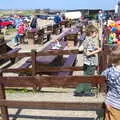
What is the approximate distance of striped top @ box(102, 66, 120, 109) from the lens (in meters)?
4.32

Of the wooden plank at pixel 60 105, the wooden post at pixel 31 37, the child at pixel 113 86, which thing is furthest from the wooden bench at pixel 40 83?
the wooden post at pixel 31 37

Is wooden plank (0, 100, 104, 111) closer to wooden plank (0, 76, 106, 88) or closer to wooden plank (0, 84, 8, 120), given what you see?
wooden plank (0, 84, 8, 120)

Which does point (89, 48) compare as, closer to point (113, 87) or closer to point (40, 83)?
point (40, 83)

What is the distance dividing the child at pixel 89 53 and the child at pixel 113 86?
2652 millimetres

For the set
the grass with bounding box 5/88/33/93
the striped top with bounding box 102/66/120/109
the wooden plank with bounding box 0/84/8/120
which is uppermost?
the striped top with bounding box 102/66/120/109

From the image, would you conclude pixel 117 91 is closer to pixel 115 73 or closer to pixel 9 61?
pixel 115 73

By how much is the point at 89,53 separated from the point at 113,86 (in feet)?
9.80

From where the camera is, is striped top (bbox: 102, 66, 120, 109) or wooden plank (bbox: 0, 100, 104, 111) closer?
striped top (bbox: 102, 66, 120, 109)

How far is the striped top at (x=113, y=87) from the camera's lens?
170 inches

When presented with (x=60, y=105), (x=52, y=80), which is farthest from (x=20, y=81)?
(x=60, y=105)

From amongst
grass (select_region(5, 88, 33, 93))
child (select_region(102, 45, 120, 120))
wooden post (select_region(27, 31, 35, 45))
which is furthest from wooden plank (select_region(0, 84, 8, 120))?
wooden post (select_region(27, 31, 35, 45))

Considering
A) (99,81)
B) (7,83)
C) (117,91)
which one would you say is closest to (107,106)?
(117,91)

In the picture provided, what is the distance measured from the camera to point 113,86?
439 cm

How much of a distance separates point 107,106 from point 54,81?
1.40m
